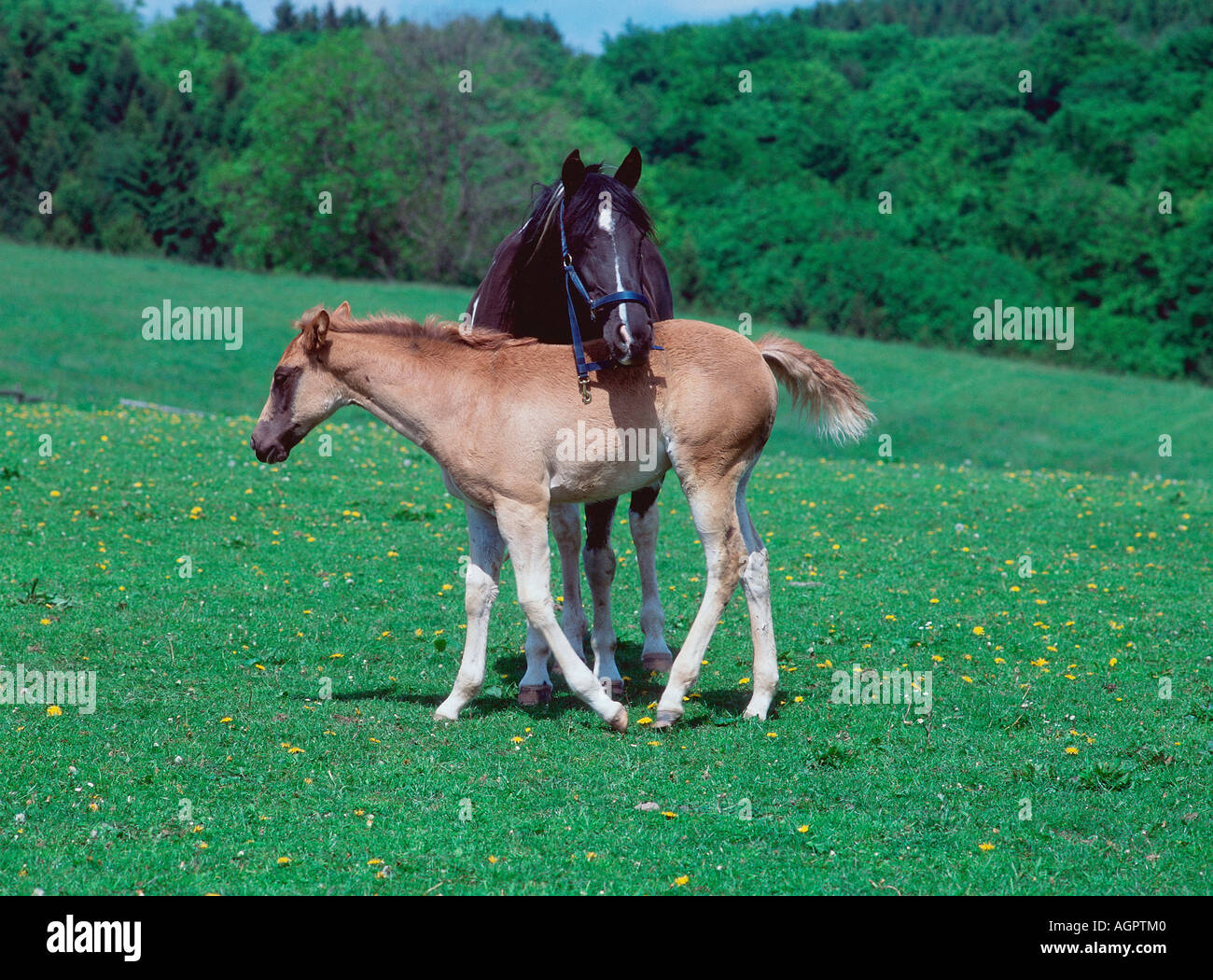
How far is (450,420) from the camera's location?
25.7ft

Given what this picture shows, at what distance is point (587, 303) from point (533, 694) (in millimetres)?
2793

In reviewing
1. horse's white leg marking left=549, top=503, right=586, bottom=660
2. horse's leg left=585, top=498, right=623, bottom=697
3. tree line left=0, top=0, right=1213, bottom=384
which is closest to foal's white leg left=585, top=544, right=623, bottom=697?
horse's leg left=585, top=498, right=623, bottom=697

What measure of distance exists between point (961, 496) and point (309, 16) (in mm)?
126106

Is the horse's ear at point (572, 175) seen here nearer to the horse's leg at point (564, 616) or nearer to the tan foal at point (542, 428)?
the tan foal at point (542, 428)

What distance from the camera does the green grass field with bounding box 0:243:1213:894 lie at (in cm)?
587

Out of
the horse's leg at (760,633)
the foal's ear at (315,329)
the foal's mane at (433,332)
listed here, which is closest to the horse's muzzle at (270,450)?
the foal's ear at (315,329)

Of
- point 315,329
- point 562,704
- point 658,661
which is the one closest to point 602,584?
point 658,661

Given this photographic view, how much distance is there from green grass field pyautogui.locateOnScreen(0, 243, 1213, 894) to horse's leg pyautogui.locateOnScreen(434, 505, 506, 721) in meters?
0.19

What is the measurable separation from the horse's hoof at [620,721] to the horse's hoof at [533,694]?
93 cm

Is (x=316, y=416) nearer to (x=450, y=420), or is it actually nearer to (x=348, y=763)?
(x=450, y=420)

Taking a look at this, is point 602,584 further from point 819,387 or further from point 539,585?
point 819,387

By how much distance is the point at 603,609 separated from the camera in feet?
29.9

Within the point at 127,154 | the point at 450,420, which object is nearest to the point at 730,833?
the point at 450,420

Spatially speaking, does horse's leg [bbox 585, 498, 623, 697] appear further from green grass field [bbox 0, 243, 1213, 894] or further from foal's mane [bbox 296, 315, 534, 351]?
foal's mane [bbox 296, 315, 534, 351]
